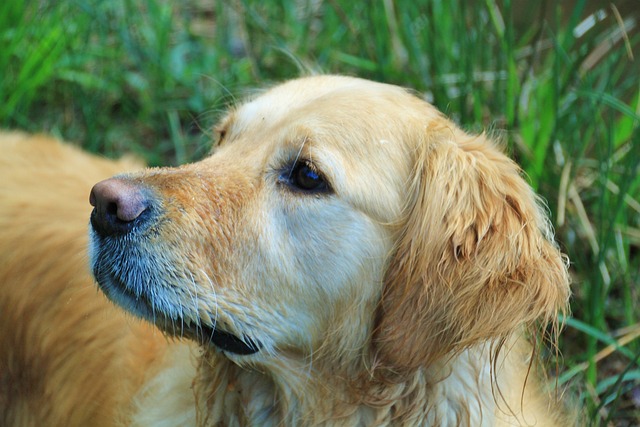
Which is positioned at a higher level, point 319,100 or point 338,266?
point 319,100

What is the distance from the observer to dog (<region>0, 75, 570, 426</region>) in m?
2.46

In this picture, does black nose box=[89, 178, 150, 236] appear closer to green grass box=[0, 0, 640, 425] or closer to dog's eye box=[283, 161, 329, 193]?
dog's eye box=[283, 161, 329, 193]

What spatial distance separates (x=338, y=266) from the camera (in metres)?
2.52

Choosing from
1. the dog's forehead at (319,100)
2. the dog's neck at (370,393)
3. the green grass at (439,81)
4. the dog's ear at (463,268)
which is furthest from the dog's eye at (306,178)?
the green grass at (439,81)

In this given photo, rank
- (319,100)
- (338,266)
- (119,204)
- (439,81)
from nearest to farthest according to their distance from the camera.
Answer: (119,204)
(338,266)
(319,100)
(439,81)

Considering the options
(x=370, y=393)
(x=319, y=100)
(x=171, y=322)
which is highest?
(x=319, y=100)

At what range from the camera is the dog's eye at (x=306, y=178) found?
2555 mm

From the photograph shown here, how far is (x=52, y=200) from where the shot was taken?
3408 mm

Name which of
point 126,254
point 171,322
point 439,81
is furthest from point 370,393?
point 439,81

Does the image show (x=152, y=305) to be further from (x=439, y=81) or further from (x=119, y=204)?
(x=439, y=81)

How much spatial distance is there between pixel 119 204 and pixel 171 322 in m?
0.40

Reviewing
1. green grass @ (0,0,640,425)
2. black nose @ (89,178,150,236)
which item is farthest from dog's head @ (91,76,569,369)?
green grass @ (0,0,640,425)

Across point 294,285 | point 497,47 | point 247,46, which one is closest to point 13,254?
point 294,285

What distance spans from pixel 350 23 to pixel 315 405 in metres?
2.56
